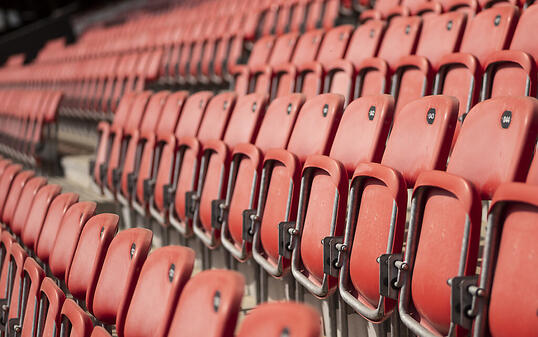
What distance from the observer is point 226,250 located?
2.01ft

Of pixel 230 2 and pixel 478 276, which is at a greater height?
pixel 230 2

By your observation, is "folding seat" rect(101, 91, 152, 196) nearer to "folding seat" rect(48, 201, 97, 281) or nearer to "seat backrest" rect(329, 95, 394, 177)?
"folding seat" rect(48, 201, 97, 281)

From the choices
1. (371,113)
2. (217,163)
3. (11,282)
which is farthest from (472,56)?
(11,282)

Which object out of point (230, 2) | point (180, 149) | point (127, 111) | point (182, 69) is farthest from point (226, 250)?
point (230, 2)

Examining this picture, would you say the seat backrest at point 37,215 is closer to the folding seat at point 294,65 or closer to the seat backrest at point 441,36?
the folding seat at point 294,65

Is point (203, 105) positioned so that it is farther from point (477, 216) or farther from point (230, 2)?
point (230, 2)

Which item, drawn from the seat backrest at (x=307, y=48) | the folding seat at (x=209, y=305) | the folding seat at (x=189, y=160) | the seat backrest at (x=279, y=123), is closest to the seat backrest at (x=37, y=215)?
the folding seat at (x=189, y=160)

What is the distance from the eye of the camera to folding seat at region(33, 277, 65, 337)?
0.42m

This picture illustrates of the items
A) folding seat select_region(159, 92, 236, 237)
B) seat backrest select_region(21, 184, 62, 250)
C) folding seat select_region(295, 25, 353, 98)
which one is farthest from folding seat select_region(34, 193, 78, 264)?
folding seat select_region(295, 25, 353, 98)

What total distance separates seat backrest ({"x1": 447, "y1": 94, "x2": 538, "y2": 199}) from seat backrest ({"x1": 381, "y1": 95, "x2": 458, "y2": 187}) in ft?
0.04

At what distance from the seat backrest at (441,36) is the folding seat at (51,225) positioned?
0.44 meters

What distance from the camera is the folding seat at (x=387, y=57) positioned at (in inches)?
26.9

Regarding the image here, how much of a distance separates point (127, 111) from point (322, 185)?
60cm

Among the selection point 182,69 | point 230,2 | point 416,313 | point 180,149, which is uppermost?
point 230,2
